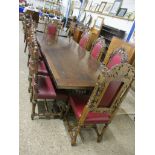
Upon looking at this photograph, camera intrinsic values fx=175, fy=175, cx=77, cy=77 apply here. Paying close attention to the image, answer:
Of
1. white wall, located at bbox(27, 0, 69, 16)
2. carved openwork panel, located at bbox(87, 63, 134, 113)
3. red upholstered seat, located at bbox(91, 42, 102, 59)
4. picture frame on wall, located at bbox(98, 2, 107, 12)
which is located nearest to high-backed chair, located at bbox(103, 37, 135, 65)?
red upholstered seat, located at bbox(91, 42, 102, 59)

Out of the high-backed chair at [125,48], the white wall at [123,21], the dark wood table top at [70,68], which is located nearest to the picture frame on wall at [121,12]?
the white wall at [123,21]

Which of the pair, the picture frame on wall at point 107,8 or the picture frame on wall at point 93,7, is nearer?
the picture frame on wall at point 107,8

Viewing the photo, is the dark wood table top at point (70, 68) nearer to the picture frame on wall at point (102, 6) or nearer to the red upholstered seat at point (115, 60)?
the red upholstered seat at point (115, 60)

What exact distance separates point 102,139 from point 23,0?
956cm

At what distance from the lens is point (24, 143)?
1.85 meters

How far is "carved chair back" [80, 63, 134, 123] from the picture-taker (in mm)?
1535

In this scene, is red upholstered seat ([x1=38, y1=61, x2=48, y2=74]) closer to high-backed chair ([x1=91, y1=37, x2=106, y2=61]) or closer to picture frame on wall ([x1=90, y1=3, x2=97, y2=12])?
high-backed chair ([x1=91, y1=37, x2=106, y2=61])

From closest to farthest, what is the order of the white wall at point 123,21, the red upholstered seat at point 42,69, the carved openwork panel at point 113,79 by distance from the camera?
the carved openwork panel at point 113,79 < the red upholstered seat at point 42,69 < the white wall at point 123,21

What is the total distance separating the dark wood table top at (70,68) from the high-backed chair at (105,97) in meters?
0.22

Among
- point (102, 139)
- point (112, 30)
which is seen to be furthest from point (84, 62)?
point (112, 30)

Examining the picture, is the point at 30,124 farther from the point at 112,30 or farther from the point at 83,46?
the point at 112,30

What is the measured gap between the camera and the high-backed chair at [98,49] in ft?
9.22

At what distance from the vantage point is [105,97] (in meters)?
1.74
